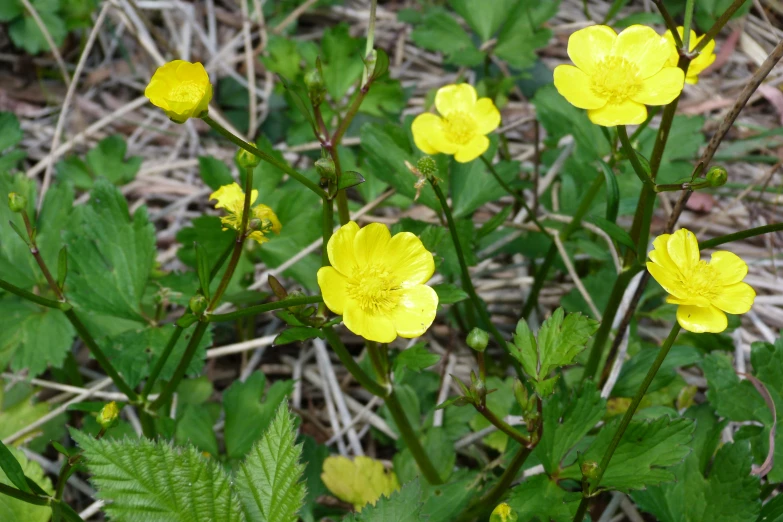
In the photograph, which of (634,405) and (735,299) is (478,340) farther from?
(735,299)

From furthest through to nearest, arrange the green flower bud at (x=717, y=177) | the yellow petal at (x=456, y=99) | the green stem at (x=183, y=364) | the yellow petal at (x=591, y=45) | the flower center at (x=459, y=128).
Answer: the yellow petal at (x=456, y=99)
the flower center at (x=459, y=128)
the yellow petal at (x=591, y=45)
the green stem at (x=183, y=364)
the green flower bud at (x=717, y=177)

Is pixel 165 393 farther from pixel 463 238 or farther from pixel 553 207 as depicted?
pixel 553 207

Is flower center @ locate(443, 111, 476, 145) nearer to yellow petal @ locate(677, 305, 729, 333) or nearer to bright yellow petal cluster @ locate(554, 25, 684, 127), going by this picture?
bright yellow petal cluster @ locate(554, 25, 684, 127)

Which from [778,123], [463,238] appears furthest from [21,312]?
[778,123]

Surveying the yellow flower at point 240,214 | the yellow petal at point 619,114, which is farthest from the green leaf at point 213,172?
the yellow petal at point 619,114

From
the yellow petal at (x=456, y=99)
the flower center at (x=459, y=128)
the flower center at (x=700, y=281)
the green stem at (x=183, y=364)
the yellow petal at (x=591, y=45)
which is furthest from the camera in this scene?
the yellow petal at (x=456, y=99)

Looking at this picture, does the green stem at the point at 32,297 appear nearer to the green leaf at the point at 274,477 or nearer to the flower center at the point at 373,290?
the green leaf at the point at 274,477

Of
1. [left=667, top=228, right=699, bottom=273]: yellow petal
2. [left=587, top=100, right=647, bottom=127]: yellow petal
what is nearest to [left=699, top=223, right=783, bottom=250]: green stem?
[left=667, top=228, right=699, bottom=273]: yellow petal
